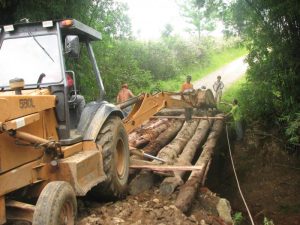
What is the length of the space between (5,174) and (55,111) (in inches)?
49.4

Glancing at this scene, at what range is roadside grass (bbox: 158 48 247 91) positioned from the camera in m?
24.1

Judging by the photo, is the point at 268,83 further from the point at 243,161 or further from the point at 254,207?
the point at 254,207

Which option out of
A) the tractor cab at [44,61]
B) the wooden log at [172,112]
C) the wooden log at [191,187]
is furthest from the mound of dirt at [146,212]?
the wooden log at [172,112]

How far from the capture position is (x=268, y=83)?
1138 cm

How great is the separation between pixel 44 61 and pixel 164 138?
5.60m

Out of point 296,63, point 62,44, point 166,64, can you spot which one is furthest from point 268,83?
point 166,64

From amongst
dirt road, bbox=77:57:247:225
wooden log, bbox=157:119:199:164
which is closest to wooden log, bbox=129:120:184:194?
dirt road, bbox=77:57:247:225

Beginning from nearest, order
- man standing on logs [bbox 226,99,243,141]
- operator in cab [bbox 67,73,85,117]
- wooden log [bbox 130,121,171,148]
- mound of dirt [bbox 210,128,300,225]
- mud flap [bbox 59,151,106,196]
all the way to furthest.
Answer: mud flap [bbox 59,151,106,196] < operator in cab [bbox 67,73,85,117] < mound of dirt [bbox 210,128,300,225] < wooden log [bbox 130,121,171,148] < man standing on logs [bbox 226,99,243,141]

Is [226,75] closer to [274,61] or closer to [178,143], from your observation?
[274,61]

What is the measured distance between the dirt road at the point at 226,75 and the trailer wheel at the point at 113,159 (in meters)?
16.4

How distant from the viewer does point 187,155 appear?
9.40 meters

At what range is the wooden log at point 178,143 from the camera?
347 inches

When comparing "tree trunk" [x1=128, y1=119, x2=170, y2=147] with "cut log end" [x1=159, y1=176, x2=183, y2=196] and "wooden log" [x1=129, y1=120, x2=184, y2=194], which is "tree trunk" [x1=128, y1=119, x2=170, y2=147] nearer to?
"wooden log" [x1=129, y1=120, x2=184, y2=194]

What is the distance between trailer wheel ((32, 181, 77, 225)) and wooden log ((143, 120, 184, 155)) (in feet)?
15.4
